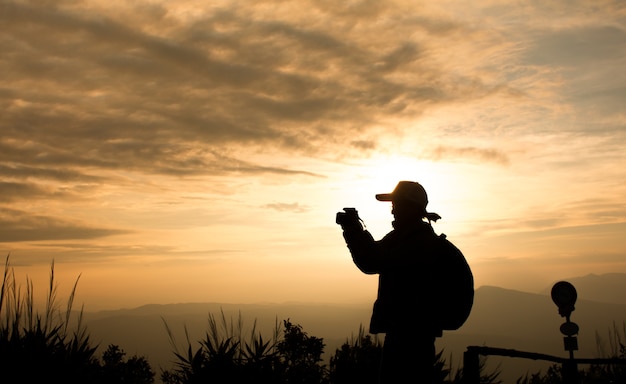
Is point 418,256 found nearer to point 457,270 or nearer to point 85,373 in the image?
point 457,270

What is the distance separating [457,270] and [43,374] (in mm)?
3982

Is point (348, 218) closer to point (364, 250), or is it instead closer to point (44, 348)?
point (364, 250)

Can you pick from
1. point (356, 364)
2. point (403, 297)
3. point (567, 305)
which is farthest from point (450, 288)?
point (567, 305)

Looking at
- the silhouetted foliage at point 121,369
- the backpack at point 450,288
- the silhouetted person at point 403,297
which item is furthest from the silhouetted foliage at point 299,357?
the backpack at point 450,288

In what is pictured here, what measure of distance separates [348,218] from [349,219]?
0.05 ft

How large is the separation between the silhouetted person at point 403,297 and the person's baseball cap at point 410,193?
236 millimetres

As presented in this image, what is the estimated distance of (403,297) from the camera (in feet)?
16.3

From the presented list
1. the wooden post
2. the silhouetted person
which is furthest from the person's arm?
the wooden post

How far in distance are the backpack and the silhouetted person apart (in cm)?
6

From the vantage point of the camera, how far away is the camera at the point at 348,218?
16.5 ft

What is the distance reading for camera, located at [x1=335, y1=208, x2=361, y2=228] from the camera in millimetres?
5035

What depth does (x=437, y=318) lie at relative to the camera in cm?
499

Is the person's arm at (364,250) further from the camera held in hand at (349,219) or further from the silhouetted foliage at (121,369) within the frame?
the silhouetted foliage at (121,369)

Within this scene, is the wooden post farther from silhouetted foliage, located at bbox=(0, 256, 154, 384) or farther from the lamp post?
the lamp post
